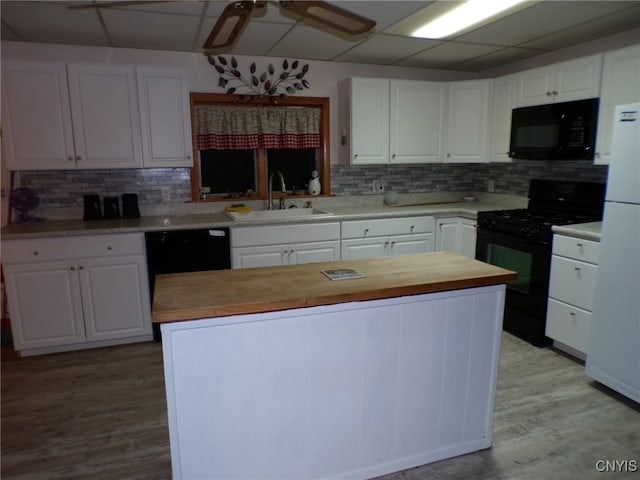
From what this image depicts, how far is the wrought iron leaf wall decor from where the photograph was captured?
369 centimetres

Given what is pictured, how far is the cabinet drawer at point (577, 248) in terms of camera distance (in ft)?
8.89

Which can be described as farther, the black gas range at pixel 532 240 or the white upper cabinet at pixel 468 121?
the white upper cabinet at pixel 468 121

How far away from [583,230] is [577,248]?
13 centimetres

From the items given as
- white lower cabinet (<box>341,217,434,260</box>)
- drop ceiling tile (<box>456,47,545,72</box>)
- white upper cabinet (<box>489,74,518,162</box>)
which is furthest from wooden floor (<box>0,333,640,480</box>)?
drop ceiling tile (<box>456,47,545,72</box>)

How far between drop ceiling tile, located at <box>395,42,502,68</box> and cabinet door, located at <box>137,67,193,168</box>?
2094 mm

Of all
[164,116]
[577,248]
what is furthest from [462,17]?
[164,116]

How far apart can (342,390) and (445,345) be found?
1.65 feet

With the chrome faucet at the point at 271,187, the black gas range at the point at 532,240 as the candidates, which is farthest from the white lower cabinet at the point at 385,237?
the chrome faucet at the point at 271,187

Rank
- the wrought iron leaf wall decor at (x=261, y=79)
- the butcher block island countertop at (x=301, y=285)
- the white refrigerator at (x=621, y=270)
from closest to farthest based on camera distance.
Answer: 1. the butcher block island countertop at (x=301, y=285)
2. the white refrigerator at (x=621, y=270)
3. the wrought iron leaf wall decor at (x=261, y=79)

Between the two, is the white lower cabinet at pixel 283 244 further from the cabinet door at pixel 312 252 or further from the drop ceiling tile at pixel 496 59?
the drop ceiling tile at pixel 496 59


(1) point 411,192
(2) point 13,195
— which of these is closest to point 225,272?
(2) point 13,195

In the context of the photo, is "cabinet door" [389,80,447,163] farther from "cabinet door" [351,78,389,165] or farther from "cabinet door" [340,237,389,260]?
"cabinet door" [340,237,389,260]

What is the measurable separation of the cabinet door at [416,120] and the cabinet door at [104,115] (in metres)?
2.26

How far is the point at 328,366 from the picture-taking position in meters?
1.73
